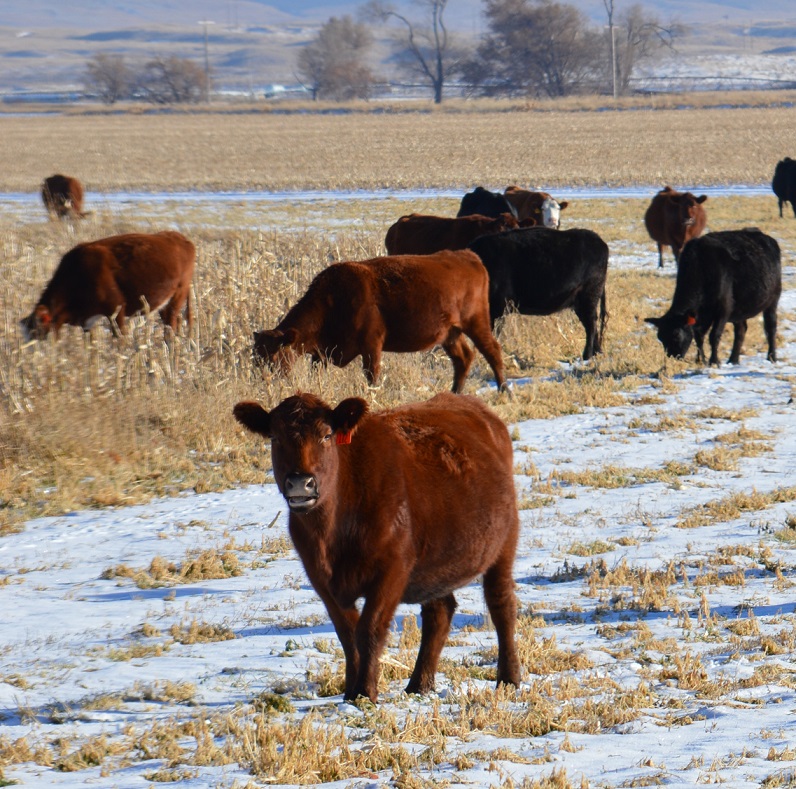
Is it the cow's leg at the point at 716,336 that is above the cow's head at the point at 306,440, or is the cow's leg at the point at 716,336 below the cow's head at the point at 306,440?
below

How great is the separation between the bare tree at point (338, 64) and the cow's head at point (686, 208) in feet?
316

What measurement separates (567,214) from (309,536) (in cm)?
2243

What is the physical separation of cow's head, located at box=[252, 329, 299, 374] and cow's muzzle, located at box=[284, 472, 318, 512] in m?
5.64

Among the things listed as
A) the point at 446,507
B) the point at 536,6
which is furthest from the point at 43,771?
the point at 536,6

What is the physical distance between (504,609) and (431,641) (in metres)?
0.35

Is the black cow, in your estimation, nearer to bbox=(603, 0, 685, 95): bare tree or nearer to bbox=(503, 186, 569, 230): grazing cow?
bbox=(503, 186, 569, 230): grazing cow

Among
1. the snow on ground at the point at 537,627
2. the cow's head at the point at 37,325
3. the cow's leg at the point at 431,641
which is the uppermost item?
the cow's head at the point at 37,325

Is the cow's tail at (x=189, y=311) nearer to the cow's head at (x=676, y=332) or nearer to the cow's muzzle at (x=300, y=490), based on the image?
the cow's head at (x=676, y=332)

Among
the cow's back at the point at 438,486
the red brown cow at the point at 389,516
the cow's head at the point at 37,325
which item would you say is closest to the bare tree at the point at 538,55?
the cow's head at the point at 37,325

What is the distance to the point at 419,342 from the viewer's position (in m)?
10.8

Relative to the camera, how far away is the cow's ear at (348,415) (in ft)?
15.3

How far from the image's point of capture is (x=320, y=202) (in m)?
30.8

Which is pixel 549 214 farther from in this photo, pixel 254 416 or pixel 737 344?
Result: pixel 254 416

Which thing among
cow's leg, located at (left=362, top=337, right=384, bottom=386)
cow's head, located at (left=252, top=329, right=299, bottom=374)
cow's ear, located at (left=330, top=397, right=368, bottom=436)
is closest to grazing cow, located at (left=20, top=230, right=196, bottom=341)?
cow's head, located at (left=252, top=329, right=299, bottom=374)
